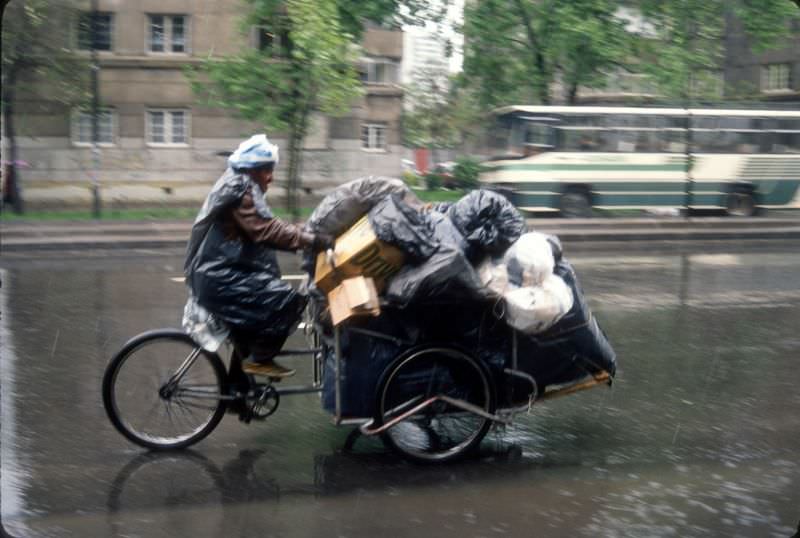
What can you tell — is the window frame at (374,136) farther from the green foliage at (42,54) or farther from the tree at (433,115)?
the green foliage at (42,54)

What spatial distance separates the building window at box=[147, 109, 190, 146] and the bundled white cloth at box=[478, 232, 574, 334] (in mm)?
28926

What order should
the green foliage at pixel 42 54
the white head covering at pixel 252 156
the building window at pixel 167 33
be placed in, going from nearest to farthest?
the white head covering at pixel 252 156 → the green foliage at pixel 42 54 → the building window at pixel 167 33

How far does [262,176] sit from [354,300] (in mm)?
998

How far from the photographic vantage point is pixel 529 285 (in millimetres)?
5320

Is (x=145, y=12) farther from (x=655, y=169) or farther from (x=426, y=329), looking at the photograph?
(x=426, y=329)

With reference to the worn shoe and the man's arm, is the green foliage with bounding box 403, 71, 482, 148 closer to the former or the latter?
the worn shoe

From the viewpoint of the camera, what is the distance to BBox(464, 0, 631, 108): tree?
79.1 ft

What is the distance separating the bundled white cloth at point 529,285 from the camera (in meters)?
5.25

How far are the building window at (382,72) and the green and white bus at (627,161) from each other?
1284cm

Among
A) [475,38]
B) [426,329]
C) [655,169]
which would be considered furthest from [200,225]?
[475,38]

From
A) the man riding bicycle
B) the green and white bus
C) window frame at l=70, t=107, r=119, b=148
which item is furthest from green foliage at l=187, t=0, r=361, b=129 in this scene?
the man riding bicycle

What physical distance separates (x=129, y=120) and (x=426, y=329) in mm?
29061

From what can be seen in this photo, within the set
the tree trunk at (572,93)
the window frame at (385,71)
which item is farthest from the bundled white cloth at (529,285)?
the window frame at (385,71)

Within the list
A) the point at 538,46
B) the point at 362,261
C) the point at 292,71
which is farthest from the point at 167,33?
the point at 362,261
